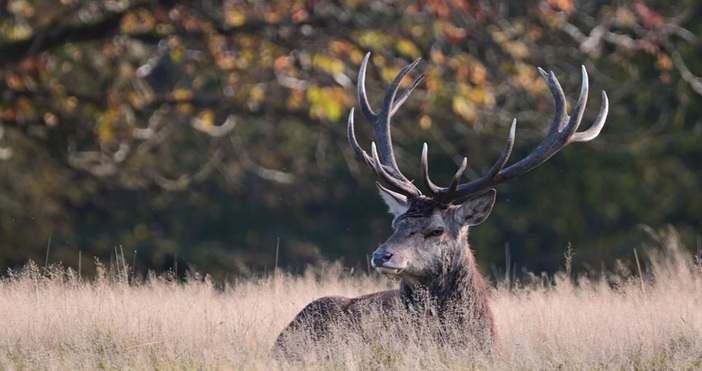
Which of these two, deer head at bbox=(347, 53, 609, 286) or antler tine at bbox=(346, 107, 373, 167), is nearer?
deer head at bbox=(347, 53, 609, 286)

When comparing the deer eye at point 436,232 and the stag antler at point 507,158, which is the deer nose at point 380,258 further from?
the stag antler at point 507,158

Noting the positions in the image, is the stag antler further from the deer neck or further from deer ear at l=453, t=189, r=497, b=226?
the deer neck

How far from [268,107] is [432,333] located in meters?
6.56

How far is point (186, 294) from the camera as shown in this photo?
8906mm

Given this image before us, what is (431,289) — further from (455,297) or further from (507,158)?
(507,158)

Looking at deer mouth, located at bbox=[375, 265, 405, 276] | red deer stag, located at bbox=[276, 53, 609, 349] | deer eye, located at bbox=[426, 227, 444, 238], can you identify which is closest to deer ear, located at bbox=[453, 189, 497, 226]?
red deer stag, located at bbox=[276, 53, 609, 349]

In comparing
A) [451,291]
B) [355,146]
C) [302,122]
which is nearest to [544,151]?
[451,291]

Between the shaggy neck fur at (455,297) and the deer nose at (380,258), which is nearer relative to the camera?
the deer nose at (380,258)

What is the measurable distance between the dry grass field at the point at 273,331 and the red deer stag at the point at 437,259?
Result: 0.26 metres

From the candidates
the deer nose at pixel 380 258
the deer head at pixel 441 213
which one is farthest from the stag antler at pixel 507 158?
the deer nose at pixel 380 258

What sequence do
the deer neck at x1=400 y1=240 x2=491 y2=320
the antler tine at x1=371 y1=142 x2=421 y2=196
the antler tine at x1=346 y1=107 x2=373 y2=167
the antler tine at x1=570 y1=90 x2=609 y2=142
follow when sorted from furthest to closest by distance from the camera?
1. the antler tine at x1=346 y1=107 x2=373 y2=167
2. the antler tine at x1=570 y1=90 x2=609 y2=142
3. the antler tine at x1=371 y1=142 x2=421 y2=196
4. the deer neck at x1=400 y1=240 x2=491 y2=320

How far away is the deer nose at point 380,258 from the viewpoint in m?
7.26

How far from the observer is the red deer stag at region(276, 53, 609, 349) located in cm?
742

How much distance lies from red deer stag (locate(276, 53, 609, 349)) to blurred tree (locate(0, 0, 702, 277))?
4026mm
